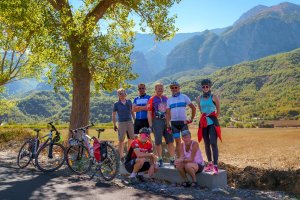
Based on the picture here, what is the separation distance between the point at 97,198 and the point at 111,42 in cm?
1013

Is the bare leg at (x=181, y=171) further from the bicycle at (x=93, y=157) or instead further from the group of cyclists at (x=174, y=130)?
the bicycle at (x=93, y=157)

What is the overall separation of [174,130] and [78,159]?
9.11 feet

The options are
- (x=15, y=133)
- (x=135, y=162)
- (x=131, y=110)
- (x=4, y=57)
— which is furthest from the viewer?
(x=4, y=57)

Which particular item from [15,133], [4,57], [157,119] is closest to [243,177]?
[157,119]

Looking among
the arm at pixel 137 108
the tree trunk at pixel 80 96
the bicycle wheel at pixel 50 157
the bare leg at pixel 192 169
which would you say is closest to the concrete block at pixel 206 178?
the bare leg at pixel 192 169

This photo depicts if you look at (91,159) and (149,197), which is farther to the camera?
(91,159)

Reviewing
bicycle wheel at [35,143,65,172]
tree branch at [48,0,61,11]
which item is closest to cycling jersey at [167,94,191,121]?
bicycle wheel at [35,143,65,172]

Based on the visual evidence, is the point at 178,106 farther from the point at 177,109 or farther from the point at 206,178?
the point at 206,178

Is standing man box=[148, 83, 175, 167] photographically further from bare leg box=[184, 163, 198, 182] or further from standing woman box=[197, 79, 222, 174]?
bare leg box=[184, 163, 198, 182]

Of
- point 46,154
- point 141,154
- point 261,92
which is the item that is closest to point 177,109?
point 141,154

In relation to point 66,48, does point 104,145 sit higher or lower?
lower

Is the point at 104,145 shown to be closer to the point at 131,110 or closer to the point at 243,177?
the point at 131,110

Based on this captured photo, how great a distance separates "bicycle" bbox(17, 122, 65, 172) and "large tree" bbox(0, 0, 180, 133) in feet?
12.2

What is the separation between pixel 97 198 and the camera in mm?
7430
